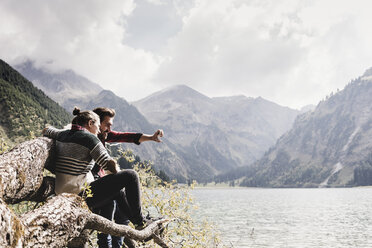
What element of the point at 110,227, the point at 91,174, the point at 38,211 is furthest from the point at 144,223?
the point at 38,211

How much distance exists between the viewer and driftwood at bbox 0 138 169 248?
3.25 meters

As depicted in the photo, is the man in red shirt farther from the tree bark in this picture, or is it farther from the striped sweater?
the tree bark

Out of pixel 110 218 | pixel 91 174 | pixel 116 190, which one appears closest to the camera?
pixel 116 190

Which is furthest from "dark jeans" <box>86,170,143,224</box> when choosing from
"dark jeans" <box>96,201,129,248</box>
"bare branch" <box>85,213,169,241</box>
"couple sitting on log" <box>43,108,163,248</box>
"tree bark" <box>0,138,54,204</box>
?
"tree bark" <box>0,138,54,204</box>

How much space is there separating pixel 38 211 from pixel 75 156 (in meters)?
1.42

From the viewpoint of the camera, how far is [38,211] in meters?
3.80

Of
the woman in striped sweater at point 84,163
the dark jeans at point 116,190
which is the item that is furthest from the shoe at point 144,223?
the woman in striped sweater at point 84,163

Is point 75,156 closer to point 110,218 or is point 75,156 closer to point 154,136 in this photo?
point 110,218

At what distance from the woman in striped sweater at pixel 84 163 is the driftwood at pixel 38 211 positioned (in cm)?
27

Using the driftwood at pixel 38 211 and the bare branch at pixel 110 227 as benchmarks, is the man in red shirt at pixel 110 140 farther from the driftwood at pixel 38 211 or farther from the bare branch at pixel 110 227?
the driftwood at pixel 38 211

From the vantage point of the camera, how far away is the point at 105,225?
462 centimetres

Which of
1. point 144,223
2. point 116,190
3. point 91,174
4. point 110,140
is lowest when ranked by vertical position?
point 144,223

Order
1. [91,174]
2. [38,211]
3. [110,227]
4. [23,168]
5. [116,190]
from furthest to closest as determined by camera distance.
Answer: [91,174]
[116,190]
[110,227]
[23,168]
[38,211]

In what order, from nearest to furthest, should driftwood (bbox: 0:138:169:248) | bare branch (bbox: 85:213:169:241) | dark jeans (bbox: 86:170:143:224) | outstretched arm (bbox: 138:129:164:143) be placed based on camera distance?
driftwood (bbox: 0:138:169:248) → bare branch (bbox: 85:213:169:241) → dark jeans (bbox: 86:170:143:224) → outstretched arm (bbox: 138:129:164:143)
